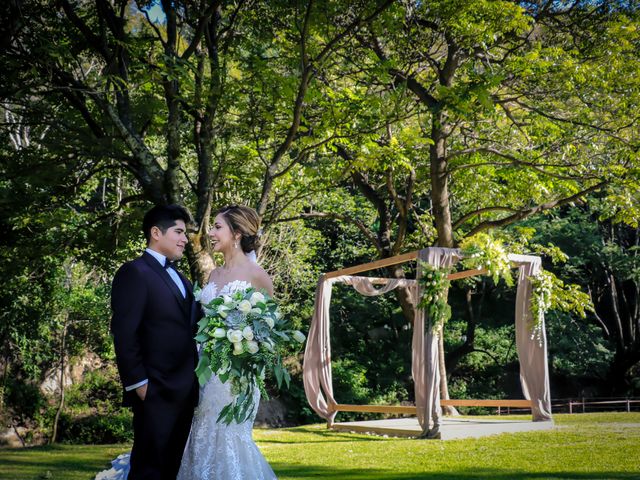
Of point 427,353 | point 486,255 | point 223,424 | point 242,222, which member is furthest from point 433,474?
point 486,255

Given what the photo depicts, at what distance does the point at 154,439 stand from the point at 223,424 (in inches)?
23.1

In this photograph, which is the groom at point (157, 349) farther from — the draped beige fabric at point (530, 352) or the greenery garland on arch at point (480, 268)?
the draped beige fabric at point (530, 352)

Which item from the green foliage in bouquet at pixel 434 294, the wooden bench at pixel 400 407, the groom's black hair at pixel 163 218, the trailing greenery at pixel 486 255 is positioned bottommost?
the wooden bench at pixel 400 407

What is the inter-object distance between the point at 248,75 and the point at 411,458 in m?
5.98

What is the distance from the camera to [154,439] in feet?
13.8

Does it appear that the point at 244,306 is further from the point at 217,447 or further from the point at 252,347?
the point at 217,447

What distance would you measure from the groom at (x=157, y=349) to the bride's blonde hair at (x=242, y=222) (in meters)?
0.61

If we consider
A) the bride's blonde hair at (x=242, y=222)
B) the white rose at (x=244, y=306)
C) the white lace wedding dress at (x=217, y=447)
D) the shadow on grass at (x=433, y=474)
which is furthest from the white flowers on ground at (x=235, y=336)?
the shadow on grass at (x=433, y=474)

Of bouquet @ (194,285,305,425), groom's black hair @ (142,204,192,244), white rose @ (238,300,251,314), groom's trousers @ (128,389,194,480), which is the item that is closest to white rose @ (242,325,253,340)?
bouquet @ (194,285,305,425)

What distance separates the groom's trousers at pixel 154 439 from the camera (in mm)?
4191

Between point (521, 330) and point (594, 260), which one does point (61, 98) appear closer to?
point (521, 330)

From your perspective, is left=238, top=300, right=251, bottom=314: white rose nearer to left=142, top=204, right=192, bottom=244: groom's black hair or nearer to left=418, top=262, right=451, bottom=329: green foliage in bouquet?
left=142, top=204, right=192, bottom=244: groom's black hair

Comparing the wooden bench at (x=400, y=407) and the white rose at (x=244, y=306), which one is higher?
the white rose at (x=244, y=306)

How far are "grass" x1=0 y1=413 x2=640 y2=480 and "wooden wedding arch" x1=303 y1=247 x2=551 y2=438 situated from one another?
32.5 inches
